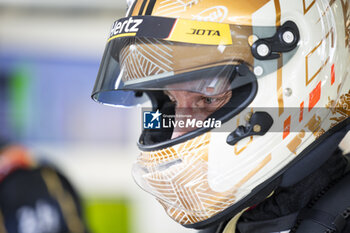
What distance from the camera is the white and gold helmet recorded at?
3.01 feet

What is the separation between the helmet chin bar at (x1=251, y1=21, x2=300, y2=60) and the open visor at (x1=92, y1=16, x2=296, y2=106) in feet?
0.05

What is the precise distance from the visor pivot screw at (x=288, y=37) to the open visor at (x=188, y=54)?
0.04 metres

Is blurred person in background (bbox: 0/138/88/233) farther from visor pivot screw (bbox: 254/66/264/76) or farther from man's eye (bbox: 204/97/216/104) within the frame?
visor pivot screw (bbox: 254/66/264/76)

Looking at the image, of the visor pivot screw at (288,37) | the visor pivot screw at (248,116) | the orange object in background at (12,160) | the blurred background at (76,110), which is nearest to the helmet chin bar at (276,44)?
the visor pivot screw at (288,37)

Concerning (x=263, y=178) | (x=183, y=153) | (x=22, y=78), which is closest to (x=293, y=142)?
(x=263, y=178)

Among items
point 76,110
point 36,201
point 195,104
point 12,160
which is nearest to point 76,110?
point 76,110

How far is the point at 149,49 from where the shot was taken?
94 centimetres

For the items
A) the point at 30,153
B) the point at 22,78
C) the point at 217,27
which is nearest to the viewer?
the point at 217,27

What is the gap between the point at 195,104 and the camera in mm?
1011

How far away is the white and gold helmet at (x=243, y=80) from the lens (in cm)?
92

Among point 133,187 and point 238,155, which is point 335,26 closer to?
point 238,155

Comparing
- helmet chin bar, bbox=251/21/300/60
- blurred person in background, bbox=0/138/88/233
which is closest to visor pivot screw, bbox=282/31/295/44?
helmet chin bar, bbox=251/21/300/60

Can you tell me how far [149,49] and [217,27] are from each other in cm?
13

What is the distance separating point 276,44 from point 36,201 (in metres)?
0.74
